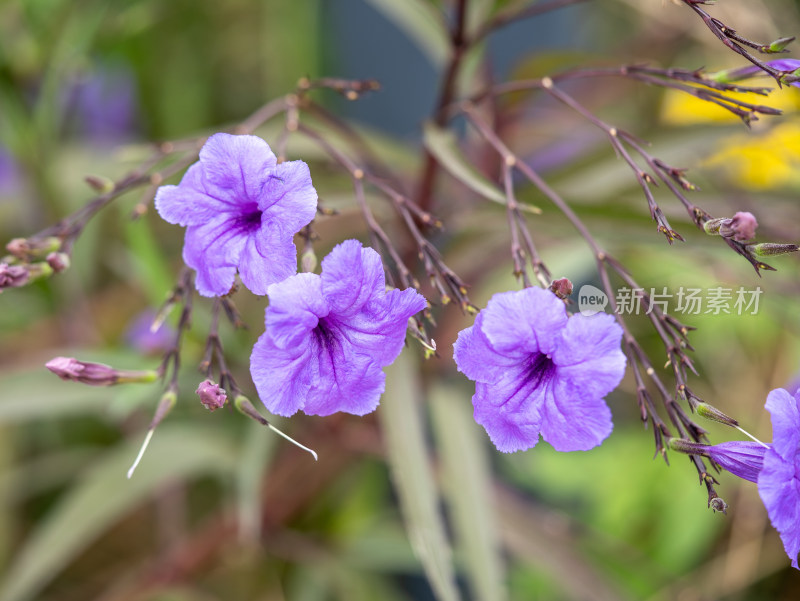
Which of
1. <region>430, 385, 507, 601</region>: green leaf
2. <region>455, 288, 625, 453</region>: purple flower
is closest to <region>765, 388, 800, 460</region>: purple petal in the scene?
<region>455, 288, 625, 453</region>: purple flower

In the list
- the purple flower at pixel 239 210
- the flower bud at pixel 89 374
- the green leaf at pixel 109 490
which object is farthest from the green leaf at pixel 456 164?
the green leaf at pixel 109 490

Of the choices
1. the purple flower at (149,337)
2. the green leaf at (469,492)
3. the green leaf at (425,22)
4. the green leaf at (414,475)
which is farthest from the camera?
the purple flower at (149,337)

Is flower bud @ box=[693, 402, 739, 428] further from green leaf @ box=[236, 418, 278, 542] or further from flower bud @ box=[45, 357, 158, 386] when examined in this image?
green leaf @ box=[236, 418, 278, 542]

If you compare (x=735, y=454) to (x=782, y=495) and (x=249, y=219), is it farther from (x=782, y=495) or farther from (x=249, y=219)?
(x=249, y=219)

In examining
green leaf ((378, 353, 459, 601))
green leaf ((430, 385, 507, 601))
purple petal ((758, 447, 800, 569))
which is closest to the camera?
purple petal ((758, 447, 800, 569))

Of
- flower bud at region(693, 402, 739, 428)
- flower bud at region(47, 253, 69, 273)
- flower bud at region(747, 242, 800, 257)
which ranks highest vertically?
flower bud at region(747, 242, 800, 257)

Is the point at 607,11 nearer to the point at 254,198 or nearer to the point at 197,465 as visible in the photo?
the point at 197,465

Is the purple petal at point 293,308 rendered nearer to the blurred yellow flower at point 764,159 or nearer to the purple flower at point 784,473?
the purple flower at point 784,473
